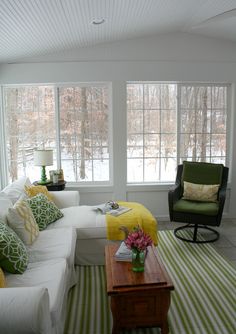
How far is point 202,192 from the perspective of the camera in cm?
436

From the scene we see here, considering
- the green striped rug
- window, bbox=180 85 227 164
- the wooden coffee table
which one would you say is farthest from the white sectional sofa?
window, bbox=180 85 227 164

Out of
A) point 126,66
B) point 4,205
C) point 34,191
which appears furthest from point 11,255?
point 126,66

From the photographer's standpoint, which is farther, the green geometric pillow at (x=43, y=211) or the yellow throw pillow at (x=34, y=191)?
the yellow throw pillow at (x=34, y=191)

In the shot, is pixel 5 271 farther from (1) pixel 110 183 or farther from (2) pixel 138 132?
(2) pixel 138 132

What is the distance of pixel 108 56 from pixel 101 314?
3.56 meters

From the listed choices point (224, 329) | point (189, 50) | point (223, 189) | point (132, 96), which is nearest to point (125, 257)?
point (224, 329)

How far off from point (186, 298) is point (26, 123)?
3.42 m

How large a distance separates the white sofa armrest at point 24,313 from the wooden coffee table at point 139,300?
0.61 meters

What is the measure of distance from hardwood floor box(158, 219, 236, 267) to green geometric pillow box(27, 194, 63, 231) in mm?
1811

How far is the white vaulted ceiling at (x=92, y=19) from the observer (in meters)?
2.95

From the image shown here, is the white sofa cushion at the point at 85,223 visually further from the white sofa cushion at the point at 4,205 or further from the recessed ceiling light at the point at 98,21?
the recessed ceiling light at the point at 98,21

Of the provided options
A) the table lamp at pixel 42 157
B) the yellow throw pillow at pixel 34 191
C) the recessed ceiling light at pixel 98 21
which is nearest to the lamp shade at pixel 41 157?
the table lamp at pixel 42 157

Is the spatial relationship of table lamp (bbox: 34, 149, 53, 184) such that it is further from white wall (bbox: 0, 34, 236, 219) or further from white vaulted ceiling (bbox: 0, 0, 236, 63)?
white vaulted ceiling (bbox: 0, 0, 236, 63)

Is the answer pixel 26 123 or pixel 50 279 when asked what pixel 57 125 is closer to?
pixel 26 123
